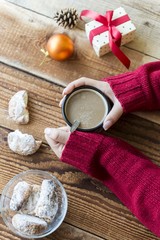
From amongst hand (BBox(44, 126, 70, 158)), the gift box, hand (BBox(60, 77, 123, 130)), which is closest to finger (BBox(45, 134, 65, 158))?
hand (BBox(44, 126, 70, 158))

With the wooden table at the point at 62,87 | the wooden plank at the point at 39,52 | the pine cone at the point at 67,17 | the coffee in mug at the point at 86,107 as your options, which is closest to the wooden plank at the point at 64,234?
the wooden table at the point at 62,87

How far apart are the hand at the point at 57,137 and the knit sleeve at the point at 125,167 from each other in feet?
0.07

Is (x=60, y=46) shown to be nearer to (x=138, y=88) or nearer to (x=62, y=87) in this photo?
(x=62, y=87)

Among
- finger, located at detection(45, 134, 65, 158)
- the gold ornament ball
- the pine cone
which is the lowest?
finger, located at detection(45, 134, 65, 158)

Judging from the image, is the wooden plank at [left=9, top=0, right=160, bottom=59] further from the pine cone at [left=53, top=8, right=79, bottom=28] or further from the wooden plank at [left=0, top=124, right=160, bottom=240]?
the wooden plank at [left=0, top=124, right=160, bottom=240]

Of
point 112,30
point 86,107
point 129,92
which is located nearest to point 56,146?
point 86,107

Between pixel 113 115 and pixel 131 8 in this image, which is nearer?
pixel 113 115

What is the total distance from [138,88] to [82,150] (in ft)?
0.70

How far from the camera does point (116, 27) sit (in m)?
1.29

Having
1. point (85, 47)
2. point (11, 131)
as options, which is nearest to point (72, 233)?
point (11, 131)

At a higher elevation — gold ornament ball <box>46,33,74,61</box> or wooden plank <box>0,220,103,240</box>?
gold ornament ball <box>46,33,74,61</box>

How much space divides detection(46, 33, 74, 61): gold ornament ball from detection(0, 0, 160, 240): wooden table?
0.11ft

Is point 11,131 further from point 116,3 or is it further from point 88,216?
point 116,3

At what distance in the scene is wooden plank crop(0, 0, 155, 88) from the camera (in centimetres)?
132
